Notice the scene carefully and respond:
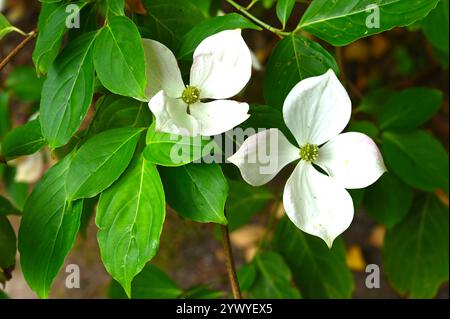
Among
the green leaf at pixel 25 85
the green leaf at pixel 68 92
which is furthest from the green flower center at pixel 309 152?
the green leaf at pixel 25 85

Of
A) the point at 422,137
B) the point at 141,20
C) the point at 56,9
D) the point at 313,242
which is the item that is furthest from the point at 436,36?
the point at 56,9

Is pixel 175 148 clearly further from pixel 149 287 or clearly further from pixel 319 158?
pixel 149 287

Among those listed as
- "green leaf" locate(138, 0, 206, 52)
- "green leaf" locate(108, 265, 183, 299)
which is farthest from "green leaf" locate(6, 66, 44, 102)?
"green leaf" locate(138, 0, 206, 52)

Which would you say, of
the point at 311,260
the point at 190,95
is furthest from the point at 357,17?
the point at 311,260

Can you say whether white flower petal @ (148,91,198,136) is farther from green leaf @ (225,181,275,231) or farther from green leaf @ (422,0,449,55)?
green leaf @ (422,0,449,55)
